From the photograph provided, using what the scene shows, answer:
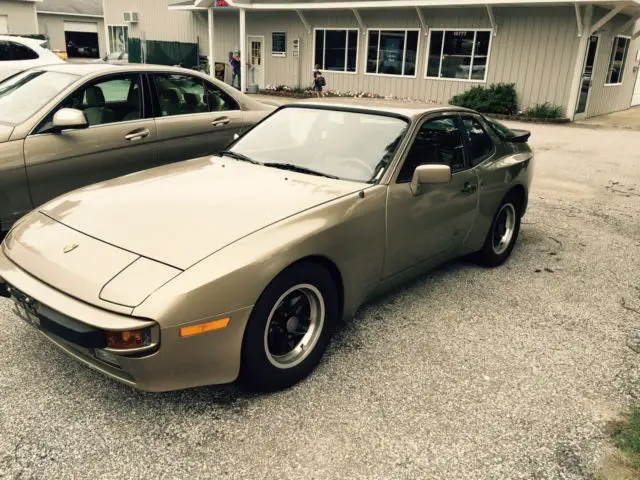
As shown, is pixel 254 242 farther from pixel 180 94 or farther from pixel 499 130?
pixel 180 94

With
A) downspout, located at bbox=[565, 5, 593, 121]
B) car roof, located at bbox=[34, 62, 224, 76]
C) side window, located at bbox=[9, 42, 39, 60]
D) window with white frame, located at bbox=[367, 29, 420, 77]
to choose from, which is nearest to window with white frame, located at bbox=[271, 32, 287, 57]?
window with white frame, located at bbox=[367, 29, 420, 77]

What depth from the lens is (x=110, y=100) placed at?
5316 mm

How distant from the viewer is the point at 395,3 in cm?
1725

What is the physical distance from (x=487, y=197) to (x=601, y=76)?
Answer: 15.5 meters

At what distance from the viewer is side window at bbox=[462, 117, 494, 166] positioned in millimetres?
4309

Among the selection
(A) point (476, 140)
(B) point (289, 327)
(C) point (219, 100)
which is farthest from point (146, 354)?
(C) point (219, 100)

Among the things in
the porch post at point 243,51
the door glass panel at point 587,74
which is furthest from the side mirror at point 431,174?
the porch post at point 243,51

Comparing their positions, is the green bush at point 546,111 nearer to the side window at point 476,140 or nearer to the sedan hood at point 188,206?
the side window at point 476,140

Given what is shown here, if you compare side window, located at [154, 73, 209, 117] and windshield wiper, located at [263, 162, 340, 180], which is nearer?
windshield wiper, located at [263, 162, 340, 180]

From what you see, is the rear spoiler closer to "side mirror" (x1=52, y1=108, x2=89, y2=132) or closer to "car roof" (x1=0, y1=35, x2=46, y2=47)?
"side mirror" (x1=52, y1=108, x2=89, y2=132)

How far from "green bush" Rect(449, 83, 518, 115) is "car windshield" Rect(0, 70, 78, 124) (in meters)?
13.1

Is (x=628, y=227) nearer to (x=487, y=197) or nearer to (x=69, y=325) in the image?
(x=487, y=197)

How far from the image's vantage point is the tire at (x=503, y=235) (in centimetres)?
470

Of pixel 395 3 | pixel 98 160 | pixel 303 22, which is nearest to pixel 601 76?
pixel 395 3
